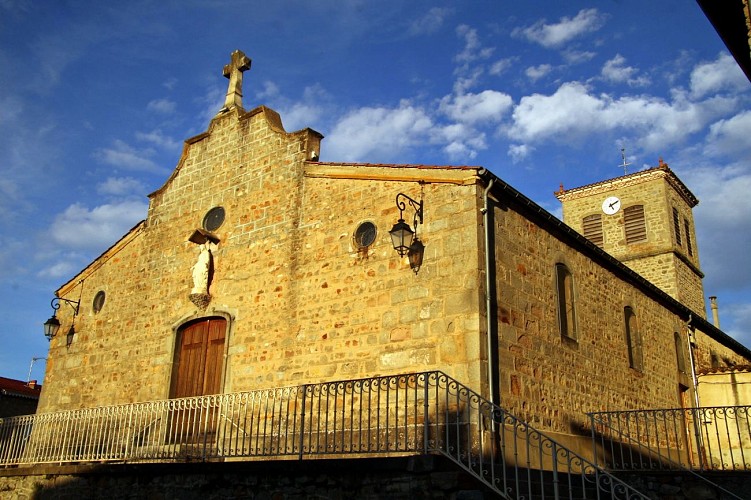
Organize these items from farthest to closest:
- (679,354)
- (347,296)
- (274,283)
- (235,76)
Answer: (679,354) → (235,76) → (274,283) → (347,296)

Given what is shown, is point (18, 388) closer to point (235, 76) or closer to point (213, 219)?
point (213, 219)

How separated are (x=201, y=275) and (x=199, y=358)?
1.73m

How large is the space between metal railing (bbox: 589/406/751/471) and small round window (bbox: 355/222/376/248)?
501cm

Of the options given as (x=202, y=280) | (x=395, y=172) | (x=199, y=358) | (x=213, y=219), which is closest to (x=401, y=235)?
(x=395, y=172)

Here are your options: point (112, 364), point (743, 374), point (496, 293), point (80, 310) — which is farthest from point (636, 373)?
point (80, 310)

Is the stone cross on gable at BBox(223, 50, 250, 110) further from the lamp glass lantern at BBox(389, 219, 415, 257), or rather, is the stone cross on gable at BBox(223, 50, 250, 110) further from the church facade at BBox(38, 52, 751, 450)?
the lamp glass lantern at BBox(389, 219, 415, 257)

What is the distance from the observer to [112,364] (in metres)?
16.0

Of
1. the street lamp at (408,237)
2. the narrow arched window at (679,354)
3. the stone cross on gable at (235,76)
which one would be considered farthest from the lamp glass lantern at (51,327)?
the narrow arched window at (679,354)

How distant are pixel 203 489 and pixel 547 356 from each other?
607 cm

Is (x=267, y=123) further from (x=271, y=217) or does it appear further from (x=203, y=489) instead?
(x=203, y=489)

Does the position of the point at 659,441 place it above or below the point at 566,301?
below

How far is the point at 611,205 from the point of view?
29.7 metres

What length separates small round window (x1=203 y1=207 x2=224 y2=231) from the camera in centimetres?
1546

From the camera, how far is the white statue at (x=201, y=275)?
14.7 m
